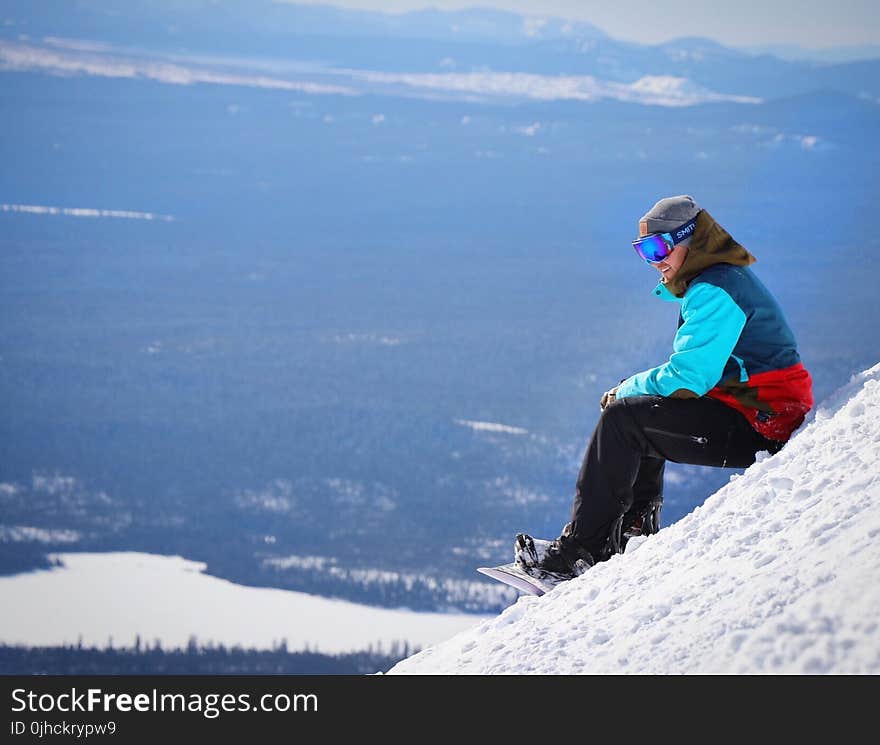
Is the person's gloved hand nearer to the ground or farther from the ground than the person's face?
nearer to the ground

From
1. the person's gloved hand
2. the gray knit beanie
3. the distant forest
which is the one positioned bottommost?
the person's gloved hand

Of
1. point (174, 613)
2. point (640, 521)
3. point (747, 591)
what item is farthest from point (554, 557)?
point (174, 613)

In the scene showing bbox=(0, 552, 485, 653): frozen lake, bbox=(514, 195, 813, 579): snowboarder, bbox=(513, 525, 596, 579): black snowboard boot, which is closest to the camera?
bbox=(514, 195, 813, 579): snowboarder

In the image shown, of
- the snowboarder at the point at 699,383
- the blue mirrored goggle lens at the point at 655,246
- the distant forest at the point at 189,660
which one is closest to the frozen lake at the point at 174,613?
the distant forest at the point at 189,660

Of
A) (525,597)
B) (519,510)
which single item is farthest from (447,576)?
(525,597)

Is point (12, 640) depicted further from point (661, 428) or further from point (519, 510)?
point (661, 428)

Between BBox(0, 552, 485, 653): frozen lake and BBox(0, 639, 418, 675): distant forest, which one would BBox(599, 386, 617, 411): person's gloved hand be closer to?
BBox(0, 639, 418, 675): distant forest

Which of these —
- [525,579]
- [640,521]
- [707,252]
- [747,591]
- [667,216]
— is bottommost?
[747,591]

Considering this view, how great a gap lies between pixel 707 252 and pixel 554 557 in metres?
1.80

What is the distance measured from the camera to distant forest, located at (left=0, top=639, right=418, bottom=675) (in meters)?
98.9

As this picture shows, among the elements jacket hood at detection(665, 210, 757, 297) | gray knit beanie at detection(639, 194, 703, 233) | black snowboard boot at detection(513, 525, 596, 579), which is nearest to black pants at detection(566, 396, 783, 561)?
black snowboard boot at detection(513, 525, 596, 579)

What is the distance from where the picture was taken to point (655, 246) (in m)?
5.36

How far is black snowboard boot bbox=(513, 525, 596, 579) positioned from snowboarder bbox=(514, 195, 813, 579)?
0.19 metres

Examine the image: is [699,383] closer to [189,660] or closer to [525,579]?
[525,579]
